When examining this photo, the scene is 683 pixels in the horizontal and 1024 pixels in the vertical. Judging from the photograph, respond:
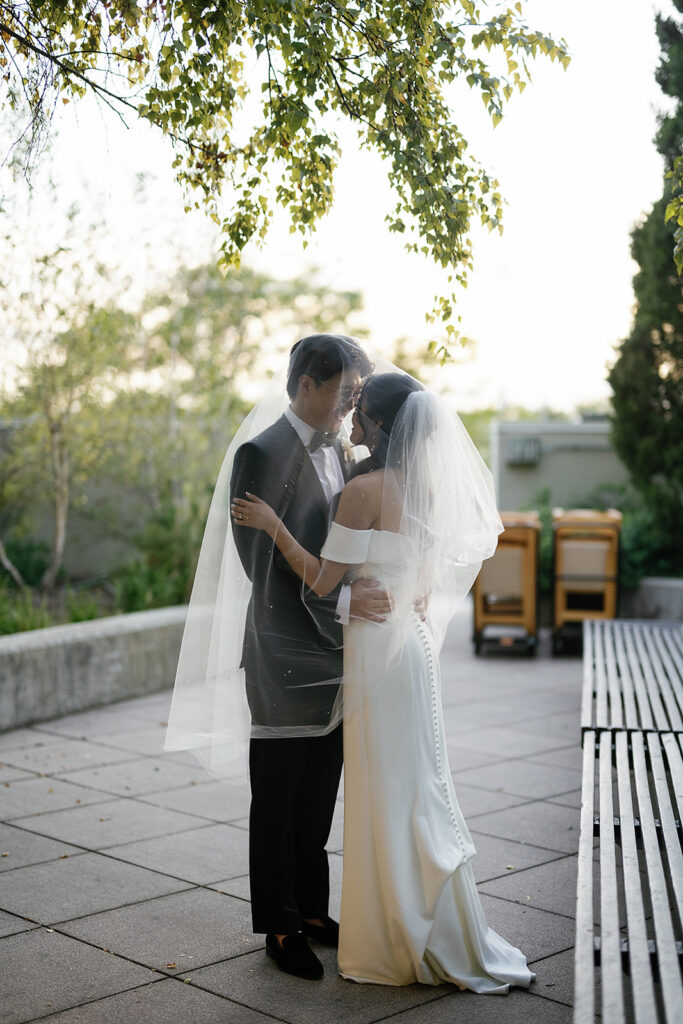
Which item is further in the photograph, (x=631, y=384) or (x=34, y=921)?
(x=631, y=384)

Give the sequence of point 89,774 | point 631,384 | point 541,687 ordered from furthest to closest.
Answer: point 631,384
point 541,687
point 89,774

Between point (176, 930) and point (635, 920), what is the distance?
1.84 m

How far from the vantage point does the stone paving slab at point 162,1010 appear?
323cm

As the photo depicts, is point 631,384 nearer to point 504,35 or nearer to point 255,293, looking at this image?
point 255,293

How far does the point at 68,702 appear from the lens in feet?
25.4

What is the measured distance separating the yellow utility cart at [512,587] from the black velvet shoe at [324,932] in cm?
646

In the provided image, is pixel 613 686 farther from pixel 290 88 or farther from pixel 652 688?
pixel 290 88

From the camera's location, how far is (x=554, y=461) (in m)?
13.6

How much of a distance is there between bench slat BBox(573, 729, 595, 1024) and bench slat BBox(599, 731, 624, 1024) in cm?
3

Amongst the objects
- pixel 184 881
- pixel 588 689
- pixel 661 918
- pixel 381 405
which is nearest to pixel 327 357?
pixel 381 405

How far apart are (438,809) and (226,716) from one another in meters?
0.82

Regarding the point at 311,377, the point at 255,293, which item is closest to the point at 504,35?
the point at 311,377

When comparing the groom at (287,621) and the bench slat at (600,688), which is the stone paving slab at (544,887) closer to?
the bench slat at (600,688)

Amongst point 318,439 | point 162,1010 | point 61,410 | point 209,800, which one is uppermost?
point 61,410
